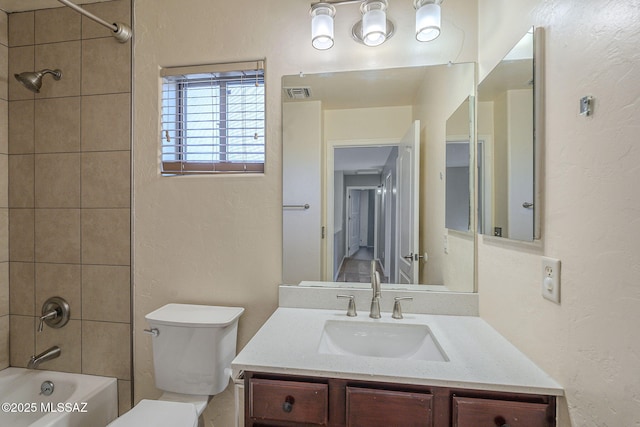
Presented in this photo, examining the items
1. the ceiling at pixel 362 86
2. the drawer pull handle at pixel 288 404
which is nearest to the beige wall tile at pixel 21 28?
the ceiling at pixel 362 86

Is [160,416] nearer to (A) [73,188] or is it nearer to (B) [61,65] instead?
(A) [73,188]

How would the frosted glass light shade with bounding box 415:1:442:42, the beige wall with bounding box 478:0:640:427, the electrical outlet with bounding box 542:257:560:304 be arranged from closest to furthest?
the beige wall with bounding box 478:0:640:427
the electrical outlet with bounding box 542:257:560:304
the frosted glass light shade with bounding box 415:1:442:42

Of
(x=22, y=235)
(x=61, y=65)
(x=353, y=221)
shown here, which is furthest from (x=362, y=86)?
(x=22, y=235)

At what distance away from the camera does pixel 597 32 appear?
0.62 meters

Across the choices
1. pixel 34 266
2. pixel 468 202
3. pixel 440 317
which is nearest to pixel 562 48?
pixel 468 202

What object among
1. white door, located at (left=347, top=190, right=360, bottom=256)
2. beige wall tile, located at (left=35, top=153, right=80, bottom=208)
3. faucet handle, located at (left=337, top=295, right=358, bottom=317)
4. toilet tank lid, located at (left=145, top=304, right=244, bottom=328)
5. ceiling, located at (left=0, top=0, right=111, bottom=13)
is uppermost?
ceiling, located at (left=0, top=0, right=111, bottom=13)

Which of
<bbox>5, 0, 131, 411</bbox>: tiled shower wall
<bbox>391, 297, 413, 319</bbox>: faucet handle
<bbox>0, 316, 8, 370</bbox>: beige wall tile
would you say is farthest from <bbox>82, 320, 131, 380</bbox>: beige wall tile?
<bbox>391, 297, 413, 319</bbox>: faucet handle

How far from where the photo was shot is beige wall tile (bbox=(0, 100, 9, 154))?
158cm

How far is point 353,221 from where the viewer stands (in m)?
1.40

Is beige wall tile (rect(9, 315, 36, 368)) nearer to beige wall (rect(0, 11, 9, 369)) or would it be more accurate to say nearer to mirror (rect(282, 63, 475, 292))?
beige wall (rect(0, 11, 9, 369))

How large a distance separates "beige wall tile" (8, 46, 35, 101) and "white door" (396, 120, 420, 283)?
2105 millimetres

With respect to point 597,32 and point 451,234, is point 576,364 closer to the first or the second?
point 451,234

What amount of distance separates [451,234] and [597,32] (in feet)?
2.72

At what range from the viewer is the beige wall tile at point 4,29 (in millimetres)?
1588
